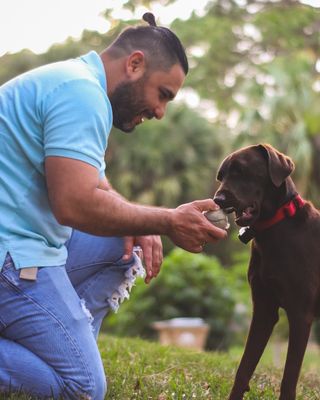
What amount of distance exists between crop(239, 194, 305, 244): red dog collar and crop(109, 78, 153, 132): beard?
0.82 metres

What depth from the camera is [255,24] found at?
1658 centimetres

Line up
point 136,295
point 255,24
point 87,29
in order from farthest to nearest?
point 87,29, point 255,24, point 136,295

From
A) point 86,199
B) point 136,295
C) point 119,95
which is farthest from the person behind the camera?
point 136,295

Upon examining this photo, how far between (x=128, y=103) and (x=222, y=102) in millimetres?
17469

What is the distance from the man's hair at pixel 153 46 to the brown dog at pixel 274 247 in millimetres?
645

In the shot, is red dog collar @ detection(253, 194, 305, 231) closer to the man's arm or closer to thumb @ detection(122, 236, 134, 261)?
the man's arm

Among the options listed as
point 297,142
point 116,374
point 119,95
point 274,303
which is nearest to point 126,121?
point 119,95

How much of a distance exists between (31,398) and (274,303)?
1.43m

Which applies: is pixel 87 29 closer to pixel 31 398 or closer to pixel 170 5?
pixel 170 5

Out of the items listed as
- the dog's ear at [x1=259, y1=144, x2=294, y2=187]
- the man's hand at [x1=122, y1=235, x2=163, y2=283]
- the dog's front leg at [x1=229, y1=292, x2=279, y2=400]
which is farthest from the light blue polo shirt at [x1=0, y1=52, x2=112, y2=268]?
the dog's front leg at [x1=229, y1=292, x2=279, y2=400]

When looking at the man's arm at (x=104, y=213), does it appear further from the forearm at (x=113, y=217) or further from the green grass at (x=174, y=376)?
the green grass at (x=174, y=376)

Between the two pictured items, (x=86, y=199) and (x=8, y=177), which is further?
(x=8, y=177)

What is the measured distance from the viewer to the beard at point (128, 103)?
3701mm

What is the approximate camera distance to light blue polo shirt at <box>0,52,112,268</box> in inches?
127
